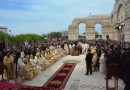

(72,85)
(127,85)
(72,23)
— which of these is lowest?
(72,85)

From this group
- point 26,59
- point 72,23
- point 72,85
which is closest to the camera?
point 72,85

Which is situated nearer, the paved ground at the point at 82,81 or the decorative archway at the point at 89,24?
the paved ground at the point at 82,81

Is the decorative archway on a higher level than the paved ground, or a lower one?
higher

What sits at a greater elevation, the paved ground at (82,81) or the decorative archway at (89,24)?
the decorative archway at (89,24)

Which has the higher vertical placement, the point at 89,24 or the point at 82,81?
the point at 89,24

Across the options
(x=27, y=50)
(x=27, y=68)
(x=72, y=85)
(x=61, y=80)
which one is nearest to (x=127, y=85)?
(x=72, y=85)

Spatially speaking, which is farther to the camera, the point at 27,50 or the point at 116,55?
the point at 27,50

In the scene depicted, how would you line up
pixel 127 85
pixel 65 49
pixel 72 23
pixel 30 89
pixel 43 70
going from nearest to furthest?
1. pixel 30 89
2. pixel 127 85
3. pixel 43 70
4. pixel 65 49
5. pixel 72 23

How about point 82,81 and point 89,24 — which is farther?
point 89,24

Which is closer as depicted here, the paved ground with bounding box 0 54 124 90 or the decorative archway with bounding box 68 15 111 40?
the paved ground with bounding box 0 54 124 90

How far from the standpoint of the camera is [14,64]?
12.7 meters

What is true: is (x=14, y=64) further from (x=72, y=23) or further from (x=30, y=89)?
(x=72, y=23)

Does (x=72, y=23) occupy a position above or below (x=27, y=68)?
above

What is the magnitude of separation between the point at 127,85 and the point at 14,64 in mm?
6648
